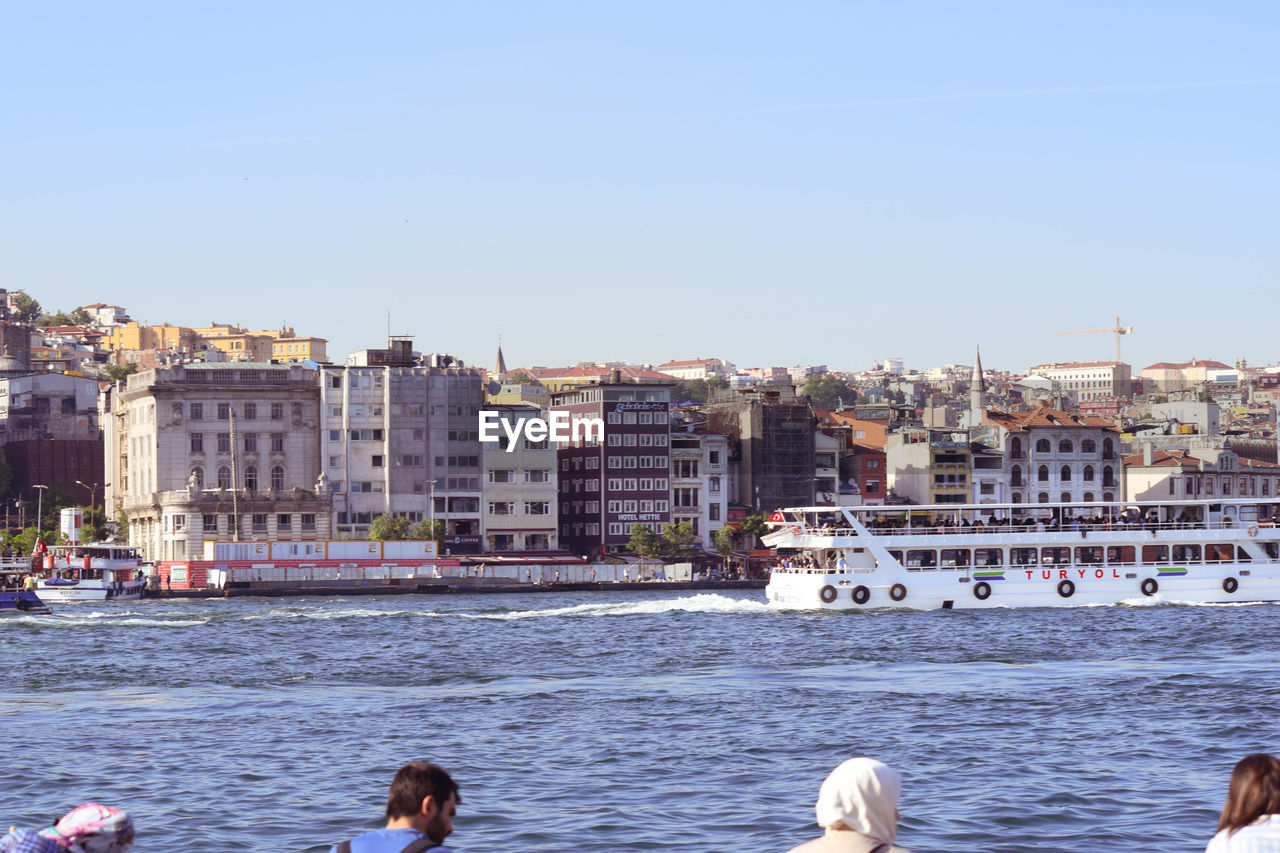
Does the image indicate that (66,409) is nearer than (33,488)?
No

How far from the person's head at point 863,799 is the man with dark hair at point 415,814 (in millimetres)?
1731

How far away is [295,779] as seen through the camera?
2298 cm

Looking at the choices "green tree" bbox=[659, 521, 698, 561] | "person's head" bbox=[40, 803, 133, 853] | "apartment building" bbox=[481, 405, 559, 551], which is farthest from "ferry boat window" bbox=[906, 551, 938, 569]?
"person's head" bbox=[40, 803, 133, 853]

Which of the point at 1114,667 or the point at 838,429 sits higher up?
the point at 838,429

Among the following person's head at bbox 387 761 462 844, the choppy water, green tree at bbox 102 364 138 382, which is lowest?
the choppy water

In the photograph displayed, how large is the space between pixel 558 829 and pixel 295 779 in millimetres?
4875

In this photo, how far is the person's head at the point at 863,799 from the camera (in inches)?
313

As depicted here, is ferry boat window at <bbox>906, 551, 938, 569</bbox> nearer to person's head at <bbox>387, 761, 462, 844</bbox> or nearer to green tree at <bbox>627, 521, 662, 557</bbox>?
green tree at <bbox>627, 521, 662, 557</bbox>

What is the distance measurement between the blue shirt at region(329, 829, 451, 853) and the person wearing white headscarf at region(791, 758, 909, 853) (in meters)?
1.78

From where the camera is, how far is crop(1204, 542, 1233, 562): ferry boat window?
211 feet

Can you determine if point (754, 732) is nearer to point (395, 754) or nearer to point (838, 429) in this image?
point (395, 754)

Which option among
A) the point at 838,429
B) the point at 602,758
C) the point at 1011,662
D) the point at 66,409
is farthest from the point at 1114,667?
the point at 66,409

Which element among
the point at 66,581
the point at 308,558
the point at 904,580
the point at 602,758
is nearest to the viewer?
the point at 602,758

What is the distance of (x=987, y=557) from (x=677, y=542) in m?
49.0
